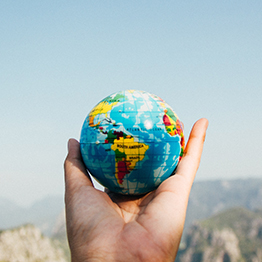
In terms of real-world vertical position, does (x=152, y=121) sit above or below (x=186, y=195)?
above

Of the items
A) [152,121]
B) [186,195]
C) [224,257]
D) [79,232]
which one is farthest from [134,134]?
[224,257]

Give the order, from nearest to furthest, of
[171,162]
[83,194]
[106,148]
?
[83,194] < [106,148] < [171,162]

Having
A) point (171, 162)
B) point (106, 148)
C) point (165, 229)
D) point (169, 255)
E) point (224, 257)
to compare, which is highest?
point (106, 148)

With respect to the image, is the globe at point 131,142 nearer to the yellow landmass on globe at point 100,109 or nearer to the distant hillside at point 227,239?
the yellow landmass on globe at point 100,109

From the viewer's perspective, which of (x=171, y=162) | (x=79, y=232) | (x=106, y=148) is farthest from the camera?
(x=171, y=162)

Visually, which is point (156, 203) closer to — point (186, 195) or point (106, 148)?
point (186, 195)

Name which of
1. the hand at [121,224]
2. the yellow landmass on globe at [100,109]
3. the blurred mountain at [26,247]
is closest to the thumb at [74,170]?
the hand at [121,224]
